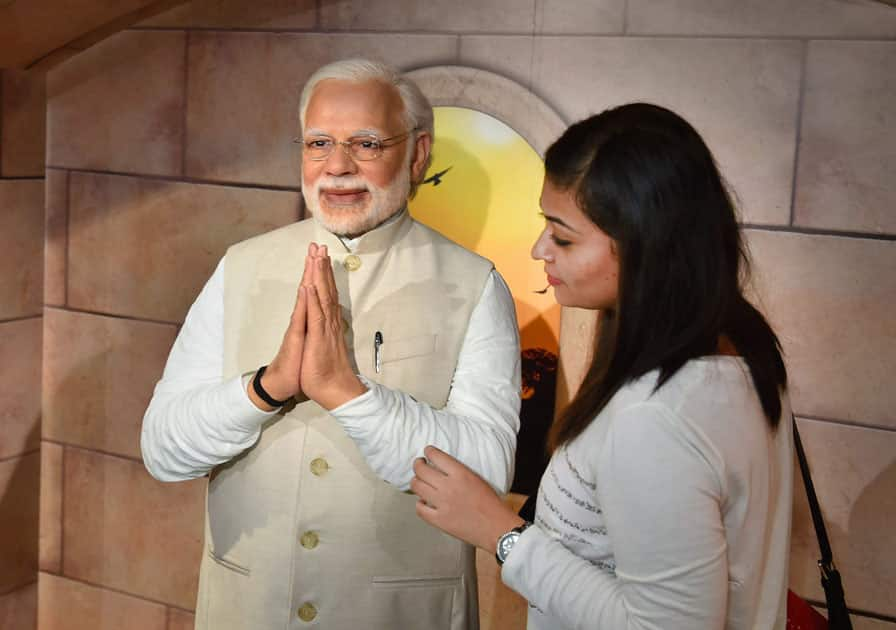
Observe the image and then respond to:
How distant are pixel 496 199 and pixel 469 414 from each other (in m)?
0.90

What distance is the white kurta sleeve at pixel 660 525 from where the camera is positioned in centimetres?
133

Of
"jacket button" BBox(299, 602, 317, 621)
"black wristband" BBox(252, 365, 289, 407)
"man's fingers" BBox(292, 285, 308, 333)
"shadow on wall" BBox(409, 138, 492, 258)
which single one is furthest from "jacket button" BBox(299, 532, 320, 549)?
"shadow on wall" BBox(409, 138, 492, 258)

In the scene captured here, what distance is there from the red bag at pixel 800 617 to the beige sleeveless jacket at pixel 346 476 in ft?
2.40

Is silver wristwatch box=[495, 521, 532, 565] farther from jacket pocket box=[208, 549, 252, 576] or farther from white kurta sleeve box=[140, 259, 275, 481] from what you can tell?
jacket pocket box=[208, 549, 252, 576]

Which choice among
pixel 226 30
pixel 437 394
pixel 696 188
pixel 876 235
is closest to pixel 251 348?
pixel 437 394

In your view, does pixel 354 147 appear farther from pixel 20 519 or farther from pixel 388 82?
pixel 20 519

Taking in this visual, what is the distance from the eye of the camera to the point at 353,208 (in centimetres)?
211

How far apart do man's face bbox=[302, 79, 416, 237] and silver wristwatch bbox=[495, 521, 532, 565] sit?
0.82m

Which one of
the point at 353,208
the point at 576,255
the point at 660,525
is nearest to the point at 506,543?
the point at 660,525

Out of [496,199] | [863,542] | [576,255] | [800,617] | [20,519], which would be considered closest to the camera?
[576,255]

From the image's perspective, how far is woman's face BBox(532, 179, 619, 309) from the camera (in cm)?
150

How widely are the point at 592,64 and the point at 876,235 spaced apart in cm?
83

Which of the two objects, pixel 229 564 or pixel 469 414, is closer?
pixel 469 414

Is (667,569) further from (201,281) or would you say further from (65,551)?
(65,551)
